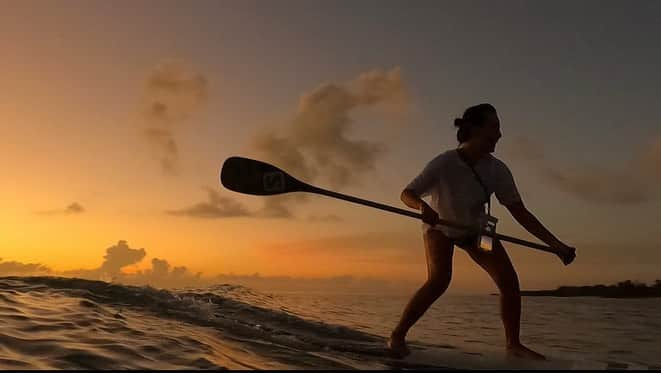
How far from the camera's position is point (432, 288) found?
601 cm

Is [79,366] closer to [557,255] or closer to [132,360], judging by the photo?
[132,360]

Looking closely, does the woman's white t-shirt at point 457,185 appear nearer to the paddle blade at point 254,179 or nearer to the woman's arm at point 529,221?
the woman's arm at point 529,221

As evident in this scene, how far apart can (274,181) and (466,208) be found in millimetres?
2322

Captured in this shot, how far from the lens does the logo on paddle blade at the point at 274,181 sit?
7.15 meters

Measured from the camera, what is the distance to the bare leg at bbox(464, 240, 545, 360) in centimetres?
601

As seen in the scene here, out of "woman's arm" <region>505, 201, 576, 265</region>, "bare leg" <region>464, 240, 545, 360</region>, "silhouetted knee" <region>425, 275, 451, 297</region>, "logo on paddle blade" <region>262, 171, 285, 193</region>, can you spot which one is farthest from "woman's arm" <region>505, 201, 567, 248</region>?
"logo on paddle blade" <region>262, 171, 285, 193</region>

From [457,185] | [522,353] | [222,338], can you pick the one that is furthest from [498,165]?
[222,338]

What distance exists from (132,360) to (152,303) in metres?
4.96

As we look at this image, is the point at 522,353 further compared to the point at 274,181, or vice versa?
the point at 274,181

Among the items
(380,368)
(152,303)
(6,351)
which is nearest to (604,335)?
(380,368)

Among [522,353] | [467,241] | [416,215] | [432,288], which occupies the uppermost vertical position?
[416,215]

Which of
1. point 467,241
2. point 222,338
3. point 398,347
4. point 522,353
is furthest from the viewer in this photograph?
point 222,338

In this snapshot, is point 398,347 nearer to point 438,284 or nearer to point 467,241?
point 438,284

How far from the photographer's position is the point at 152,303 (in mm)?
9156
